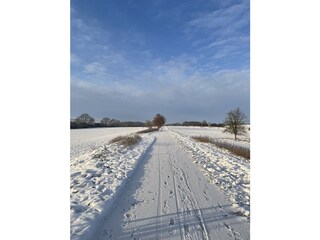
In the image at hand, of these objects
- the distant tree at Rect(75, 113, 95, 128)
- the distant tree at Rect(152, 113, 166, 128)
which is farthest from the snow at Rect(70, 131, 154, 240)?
the distant tree at Rect(152, 113, 166, 128)

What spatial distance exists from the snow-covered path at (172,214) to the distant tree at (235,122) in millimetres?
24141

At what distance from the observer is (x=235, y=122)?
2694cm

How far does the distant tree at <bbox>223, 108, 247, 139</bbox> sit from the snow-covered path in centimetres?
2414

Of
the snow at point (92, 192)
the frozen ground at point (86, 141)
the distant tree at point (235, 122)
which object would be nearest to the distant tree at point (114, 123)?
the frozen ground at point (86, 141)

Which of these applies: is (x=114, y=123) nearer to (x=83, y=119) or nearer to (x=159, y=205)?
(x=83, y=119)

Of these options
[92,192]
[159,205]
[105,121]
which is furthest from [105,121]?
[159,205]

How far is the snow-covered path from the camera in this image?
8.25 feet

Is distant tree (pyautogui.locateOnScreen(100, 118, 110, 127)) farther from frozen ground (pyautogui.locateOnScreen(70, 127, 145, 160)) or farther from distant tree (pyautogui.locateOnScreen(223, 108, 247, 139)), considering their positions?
distant tree (pyautogui.locateOnScreen(223, 108, 247, 139))

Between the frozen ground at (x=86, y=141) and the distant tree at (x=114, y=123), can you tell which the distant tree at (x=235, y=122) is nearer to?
the frozen ground at (x=86, y=141)
